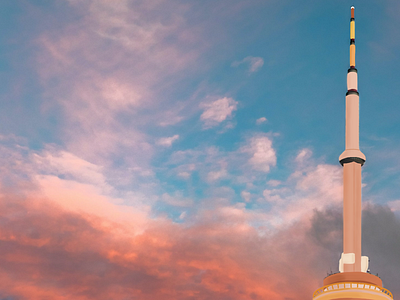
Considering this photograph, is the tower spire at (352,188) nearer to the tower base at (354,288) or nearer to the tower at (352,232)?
the tower at (352,232)

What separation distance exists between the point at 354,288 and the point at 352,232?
2054 cm

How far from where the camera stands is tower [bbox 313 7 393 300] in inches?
5531

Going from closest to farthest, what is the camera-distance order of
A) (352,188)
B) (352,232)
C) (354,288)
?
(354,288), (352,232), (352,188)

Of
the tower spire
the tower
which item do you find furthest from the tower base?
the tower spire

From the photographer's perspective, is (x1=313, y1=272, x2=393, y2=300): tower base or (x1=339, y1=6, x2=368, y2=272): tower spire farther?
(x1=339, y1=6, x2=368, y2=272): tower spire

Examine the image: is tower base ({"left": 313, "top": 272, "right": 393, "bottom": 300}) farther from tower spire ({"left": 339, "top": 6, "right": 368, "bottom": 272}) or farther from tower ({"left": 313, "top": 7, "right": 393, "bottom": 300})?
tower spire ({"left": 339, "top": 6, "right": 368, "bottom": 272})

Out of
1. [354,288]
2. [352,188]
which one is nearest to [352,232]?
[352,188]

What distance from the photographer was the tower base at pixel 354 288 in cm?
13900

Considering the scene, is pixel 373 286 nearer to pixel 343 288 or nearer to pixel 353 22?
pixel 343 288

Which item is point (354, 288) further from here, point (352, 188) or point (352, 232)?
point (352, 188)

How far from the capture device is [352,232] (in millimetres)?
155250

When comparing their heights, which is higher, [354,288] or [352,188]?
[352,188]

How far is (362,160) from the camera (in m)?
163

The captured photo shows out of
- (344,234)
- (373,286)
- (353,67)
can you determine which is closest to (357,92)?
(353,67)
